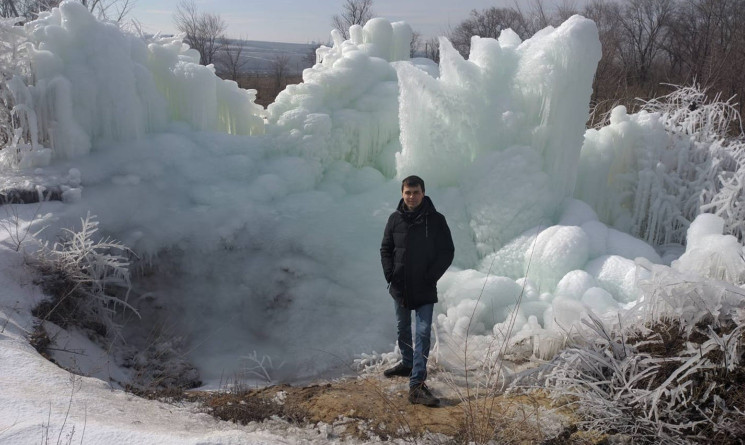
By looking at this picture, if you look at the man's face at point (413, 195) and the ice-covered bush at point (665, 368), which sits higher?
the man's face at point (413, 195)

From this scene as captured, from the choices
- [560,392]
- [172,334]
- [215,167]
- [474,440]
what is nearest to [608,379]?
[560,392]

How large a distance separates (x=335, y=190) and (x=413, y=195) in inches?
137

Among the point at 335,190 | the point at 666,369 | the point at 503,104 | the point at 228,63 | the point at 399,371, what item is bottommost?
the point at 399,371

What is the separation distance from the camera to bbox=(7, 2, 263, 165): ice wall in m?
6.72

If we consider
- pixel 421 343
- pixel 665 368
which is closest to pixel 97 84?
pixel 421 343

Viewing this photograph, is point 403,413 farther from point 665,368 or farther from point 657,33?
point 657,33

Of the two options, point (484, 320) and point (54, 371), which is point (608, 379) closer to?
point (484, 320)

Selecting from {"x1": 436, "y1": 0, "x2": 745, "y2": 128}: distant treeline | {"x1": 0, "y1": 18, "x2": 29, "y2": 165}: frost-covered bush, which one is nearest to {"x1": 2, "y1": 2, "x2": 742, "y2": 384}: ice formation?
{"x1": 0, "y1": 18, "x2": 29, "y2": 165}: frost-covered bush

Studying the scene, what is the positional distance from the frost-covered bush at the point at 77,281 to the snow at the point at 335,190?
191mm

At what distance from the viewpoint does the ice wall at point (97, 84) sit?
22.1ft

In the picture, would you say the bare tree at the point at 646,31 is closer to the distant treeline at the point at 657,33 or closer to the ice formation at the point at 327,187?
the distant treeline at the point at 657,33

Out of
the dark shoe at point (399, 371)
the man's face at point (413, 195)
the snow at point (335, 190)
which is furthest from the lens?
the snow at point (335, 190)

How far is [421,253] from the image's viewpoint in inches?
163

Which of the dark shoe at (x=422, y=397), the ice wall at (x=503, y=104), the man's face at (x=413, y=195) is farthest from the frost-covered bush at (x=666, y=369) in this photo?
the ice wall at (x=503, y=104)
